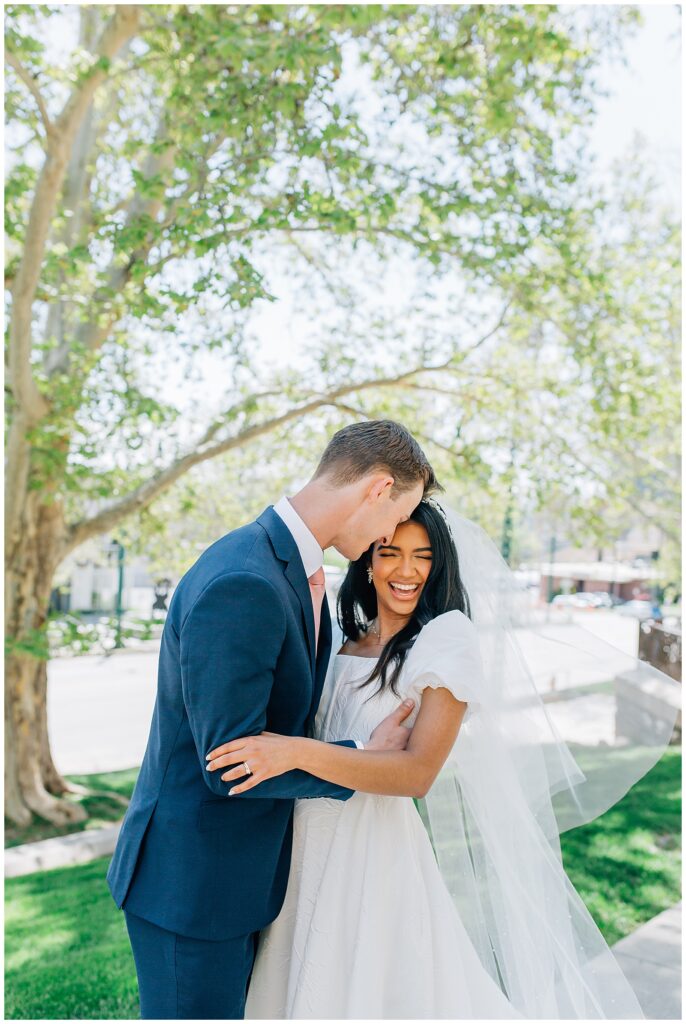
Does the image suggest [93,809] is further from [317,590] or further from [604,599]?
[604,599]

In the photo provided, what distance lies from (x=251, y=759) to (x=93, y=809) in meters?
7.17

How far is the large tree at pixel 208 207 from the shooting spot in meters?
5.47

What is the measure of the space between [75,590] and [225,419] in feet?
53.6

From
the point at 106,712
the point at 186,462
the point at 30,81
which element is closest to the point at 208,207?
the point at 30,81

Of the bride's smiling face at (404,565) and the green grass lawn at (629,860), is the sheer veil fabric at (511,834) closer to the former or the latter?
the bride's smiling face at (404,565)

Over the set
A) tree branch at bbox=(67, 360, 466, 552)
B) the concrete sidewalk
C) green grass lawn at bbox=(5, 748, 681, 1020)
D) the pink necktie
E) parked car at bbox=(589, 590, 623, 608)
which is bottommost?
green grass lawn at bbox=(5, 748, 681, 1020)

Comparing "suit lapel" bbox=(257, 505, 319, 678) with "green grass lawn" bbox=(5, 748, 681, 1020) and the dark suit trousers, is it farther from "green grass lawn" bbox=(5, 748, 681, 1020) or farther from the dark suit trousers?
"green grass lawn" bbox=(5, 748, 681, 1020)

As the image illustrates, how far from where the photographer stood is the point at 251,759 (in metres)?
1.96

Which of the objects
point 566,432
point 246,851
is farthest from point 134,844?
point 566,432

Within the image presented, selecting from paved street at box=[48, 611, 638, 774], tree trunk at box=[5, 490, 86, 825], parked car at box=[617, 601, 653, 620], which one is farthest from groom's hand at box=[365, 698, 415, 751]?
parked car at box=[617, 601, 653, 620]

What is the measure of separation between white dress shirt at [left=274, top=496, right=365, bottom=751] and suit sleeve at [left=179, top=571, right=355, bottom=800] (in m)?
0.21

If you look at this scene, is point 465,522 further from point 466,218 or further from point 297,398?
point 297,398

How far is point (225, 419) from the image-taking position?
7.69 m

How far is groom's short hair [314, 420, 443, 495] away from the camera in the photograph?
2.29 metres
